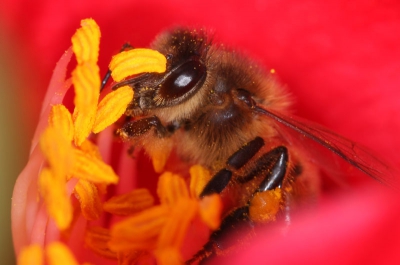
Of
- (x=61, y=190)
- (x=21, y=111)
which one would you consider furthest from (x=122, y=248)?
(x=21, y=111)

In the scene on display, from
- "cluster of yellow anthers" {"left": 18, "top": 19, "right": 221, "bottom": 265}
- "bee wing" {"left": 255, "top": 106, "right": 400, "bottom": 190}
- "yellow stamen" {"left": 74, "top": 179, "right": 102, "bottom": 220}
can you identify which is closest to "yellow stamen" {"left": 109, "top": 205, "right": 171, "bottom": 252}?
"cluster of yellow anthers" {"left": 18, "top": 19, "right": 221, "bottom": 265}

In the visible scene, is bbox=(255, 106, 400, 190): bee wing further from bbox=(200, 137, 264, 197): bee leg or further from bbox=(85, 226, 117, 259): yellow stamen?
bbox=(85, 226, 117, 259): yellow stamen

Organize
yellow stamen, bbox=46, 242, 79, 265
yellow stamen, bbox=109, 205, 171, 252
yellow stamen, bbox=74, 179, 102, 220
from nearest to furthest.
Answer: yellow stamen, bbox=46, 242, 79, 265, yellow stamen, bbox=109, 205, 171, 252, yellow stamen, bbox=74, 179, 102, 220

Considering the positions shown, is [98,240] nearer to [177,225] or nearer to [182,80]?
[177,225]

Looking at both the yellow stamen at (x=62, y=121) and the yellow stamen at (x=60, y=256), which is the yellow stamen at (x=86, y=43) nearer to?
the yellow stamen at (x=62, y=121)

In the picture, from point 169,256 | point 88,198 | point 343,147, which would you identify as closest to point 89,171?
point 88,198

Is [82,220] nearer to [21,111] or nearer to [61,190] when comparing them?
[61,190]

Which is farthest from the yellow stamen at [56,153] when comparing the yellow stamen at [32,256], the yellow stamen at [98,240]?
the yellow stamen at [98,240]
